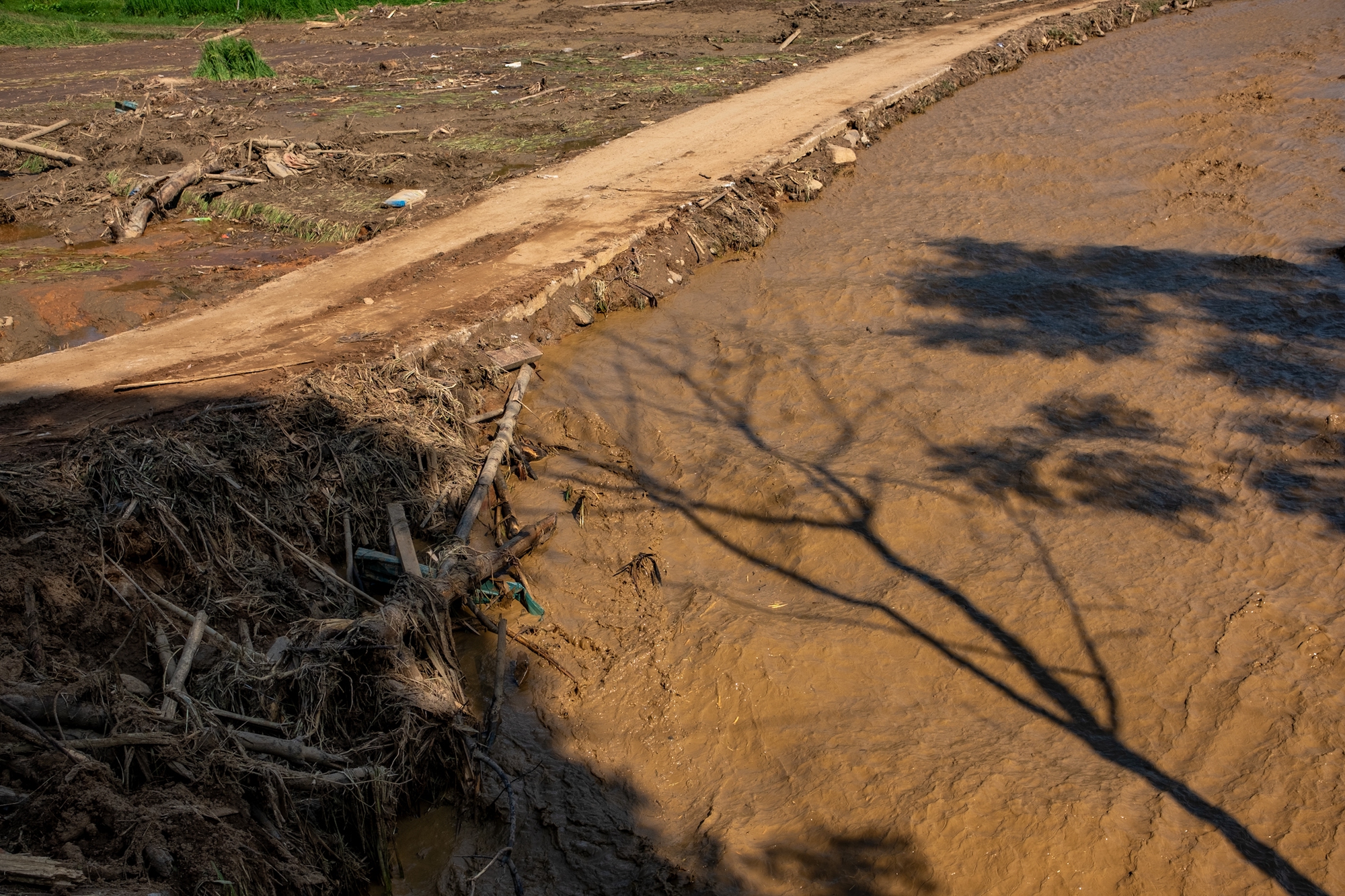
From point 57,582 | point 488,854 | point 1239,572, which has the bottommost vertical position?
point 488,854

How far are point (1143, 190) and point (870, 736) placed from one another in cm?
792

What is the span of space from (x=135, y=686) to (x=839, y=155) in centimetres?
956

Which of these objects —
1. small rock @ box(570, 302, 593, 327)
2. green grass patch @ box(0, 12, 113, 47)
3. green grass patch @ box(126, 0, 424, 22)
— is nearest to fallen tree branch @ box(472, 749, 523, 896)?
small rock @ box(570, 302, 593, 327)

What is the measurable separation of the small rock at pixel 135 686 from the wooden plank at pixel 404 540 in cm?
116

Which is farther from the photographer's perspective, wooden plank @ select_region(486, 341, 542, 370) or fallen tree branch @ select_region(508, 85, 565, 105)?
fallen tree branch @ select_region(508, 85, 565, 105)

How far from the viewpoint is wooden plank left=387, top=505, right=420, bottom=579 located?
4.68 meters

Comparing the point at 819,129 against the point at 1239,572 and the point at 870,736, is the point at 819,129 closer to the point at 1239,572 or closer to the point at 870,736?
the point at 1239,572

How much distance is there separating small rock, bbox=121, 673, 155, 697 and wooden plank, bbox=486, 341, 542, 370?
351cm

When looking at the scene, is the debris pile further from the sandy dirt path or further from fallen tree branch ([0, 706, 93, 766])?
the sandy dirt path

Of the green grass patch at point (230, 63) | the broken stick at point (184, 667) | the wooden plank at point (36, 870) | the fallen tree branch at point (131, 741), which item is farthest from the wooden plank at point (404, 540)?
the green grass patch at point (230, 63)

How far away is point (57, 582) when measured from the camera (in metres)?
4.05

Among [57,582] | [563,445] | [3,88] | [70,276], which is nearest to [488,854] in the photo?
[57,582]

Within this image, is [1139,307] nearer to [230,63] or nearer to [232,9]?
[230,63]

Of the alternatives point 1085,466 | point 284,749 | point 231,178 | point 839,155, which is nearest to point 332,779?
point 284,749
